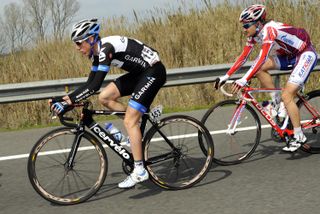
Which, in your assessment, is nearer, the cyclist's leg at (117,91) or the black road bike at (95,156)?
the black road bike at (95,156)

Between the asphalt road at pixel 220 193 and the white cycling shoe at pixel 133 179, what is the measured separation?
0.31 ft

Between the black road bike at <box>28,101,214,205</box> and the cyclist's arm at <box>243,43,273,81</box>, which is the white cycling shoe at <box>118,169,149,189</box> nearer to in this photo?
the black road bike at <box>28,101,214,205</box>

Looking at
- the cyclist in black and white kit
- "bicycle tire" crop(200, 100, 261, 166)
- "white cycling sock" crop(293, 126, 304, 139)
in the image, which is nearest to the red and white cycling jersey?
"bicycle tire" crop(200, 100, 261, 166)

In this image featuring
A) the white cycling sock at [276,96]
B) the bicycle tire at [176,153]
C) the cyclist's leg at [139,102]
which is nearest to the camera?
the cyclist's leg at [139,102]

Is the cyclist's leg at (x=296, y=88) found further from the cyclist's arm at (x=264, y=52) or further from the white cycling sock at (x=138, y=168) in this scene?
the white cycling sock at (x=138, y=168)

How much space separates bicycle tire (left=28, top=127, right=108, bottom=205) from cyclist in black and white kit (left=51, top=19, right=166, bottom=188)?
33 cm

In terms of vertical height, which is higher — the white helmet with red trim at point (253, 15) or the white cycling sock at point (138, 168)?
the white helmet with red trim at point (253, 15)

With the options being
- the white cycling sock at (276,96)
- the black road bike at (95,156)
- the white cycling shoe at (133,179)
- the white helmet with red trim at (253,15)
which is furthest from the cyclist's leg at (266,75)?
the white cycling shoe at (133,179)

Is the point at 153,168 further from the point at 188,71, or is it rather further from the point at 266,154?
the point at 188,71

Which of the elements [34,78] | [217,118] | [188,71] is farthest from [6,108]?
[217,118]

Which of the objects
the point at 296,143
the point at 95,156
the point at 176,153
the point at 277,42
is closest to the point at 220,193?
the point at 176,153

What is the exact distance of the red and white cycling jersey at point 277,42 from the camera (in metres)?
5.62

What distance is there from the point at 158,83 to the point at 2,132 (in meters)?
4.55

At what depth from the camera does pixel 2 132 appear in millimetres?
8586
